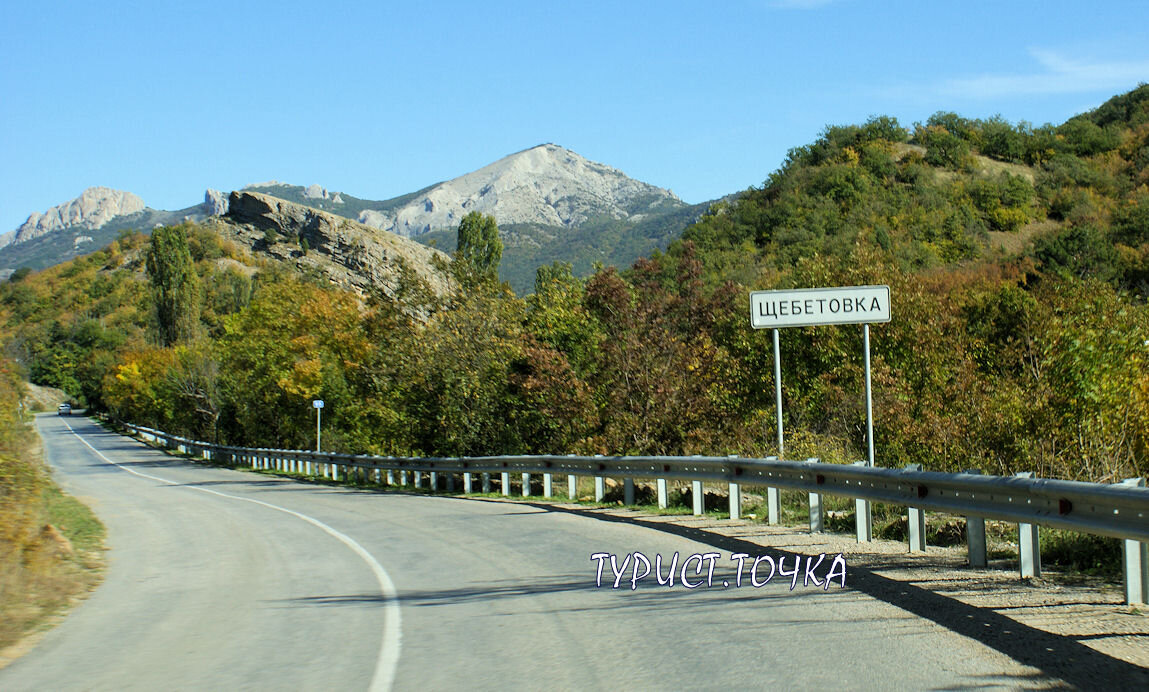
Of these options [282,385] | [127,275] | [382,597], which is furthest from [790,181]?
[127,275]

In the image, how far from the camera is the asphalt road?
20.6 feet

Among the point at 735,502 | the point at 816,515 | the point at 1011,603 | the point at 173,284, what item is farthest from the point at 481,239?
the point at 1011,603

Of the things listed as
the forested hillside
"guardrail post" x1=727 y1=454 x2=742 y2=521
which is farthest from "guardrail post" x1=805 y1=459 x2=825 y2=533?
the forested hillside

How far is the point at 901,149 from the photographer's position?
112062 mm

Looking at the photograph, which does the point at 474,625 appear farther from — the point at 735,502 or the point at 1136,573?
the point at 735,502

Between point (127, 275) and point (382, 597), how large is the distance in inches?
6916

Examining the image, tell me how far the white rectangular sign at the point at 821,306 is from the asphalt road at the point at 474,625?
360 centimetres

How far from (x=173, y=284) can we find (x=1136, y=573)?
306ft

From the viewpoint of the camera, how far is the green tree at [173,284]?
9075 centimetres

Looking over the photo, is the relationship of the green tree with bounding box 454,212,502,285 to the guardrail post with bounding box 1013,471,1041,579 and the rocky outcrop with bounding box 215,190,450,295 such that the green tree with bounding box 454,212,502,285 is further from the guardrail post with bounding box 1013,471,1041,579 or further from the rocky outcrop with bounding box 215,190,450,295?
the rocky outcrop with bounding box 215,190,450,295

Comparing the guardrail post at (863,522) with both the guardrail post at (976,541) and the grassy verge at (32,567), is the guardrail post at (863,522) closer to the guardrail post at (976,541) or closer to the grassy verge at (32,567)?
the guardrail post at (976,541)

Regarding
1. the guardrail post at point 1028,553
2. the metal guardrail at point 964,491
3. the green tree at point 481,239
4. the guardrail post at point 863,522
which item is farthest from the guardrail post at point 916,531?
the green tree at point 481,239

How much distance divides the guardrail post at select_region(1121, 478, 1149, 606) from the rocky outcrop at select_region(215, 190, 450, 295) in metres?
146

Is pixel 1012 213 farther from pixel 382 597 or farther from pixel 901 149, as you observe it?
pixel 382 597
